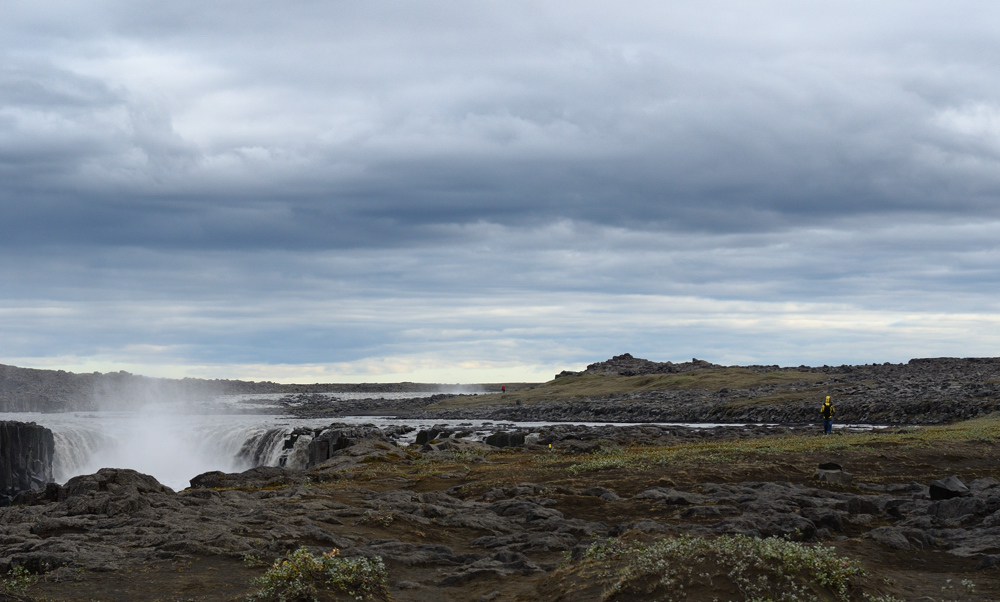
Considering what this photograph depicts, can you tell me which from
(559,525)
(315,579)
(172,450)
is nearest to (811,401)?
(172,450)

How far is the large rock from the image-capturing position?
3591 centimetres

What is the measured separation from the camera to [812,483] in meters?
19.8

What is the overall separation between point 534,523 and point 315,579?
7.13 m

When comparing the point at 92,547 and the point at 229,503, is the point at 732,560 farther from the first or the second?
the point at 229,503

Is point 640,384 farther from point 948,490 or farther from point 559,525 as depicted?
point 559,525

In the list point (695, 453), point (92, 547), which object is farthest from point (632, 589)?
point (695, 453)

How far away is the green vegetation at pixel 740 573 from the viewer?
846 centimetres

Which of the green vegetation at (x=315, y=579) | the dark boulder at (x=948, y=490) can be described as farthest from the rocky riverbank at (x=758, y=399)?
the green vegetation at (x=315, y=579)

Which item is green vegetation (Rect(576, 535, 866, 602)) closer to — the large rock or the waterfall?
the large rock

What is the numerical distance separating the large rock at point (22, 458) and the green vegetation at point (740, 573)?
3376 centimetres

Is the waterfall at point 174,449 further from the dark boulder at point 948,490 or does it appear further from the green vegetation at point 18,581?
the dark boulder at point 948,490

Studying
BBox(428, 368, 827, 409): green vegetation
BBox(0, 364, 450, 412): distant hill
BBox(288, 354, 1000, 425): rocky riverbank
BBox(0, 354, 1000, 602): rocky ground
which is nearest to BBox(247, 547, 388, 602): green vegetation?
BBox(0, 354, 1000, 602): rocky ground

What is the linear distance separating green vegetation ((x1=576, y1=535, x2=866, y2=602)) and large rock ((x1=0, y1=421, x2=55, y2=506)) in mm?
33759

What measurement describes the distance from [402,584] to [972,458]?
65.6 feet
